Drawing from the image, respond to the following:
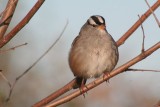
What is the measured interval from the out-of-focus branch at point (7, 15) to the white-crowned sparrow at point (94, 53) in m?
1.81

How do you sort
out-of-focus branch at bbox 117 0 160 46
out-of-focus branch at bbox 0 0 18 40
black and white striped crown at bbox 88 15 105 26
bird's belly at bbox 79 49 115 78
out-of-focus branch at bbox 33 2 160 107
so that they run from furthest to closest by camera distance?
black and white striped crown at bbox 88 15 105 26
bird's belly at bbox 79 49 115 78
out-of-focus branch at bbox 117 0 160 46
out-of-focus branch at bbox 33 2 160 107
out-of-focus branch at bbox 0 0 18 40

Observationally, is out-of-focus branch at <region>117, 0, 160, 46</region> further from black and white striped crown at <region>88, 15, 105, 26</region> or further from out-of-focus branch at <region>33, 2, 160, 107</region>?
black and white striped crown at <region>88, 15, 105, 26</region>

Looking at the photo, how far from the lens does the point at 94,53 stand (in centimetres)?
528

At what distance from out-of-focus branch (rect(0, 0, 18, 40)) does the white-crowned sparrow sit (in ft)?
5.94

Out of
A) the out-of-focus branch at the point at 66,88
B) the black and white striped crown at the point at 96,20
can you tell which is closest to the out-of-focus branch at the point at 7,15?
the out-of-focus branch at the point at 66,88

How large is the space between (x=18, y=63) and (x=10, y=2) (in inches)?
291

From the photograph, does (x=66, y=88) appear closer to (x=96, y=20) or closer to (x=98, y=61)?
A: (x=98, y=61)

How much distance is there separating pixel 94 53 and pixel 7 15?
6.40ft

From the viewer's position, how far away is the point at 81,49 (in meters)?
5.39

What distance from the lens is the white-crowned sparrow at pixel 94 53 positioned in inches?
207

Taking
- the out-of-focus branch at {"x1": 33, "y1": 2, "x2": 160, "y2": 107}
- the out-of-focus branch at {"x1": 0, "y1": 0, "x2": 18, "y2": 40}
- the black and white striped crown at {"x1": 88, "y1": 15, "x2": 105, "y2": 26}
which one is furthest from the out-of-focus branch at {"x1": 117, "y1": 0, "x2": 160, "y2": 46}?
the black and white striped crown at {"x1": 88, "y1": 15, "x2": 105, "y2": 26}

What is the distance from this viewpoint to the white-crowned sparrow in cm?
527

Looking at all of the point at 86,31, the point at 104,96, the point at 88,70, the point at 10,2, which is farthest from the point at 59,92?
the point at 104,96

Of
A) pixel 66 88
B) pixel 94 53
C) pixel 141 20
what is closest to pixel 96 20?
pixel 94 53
